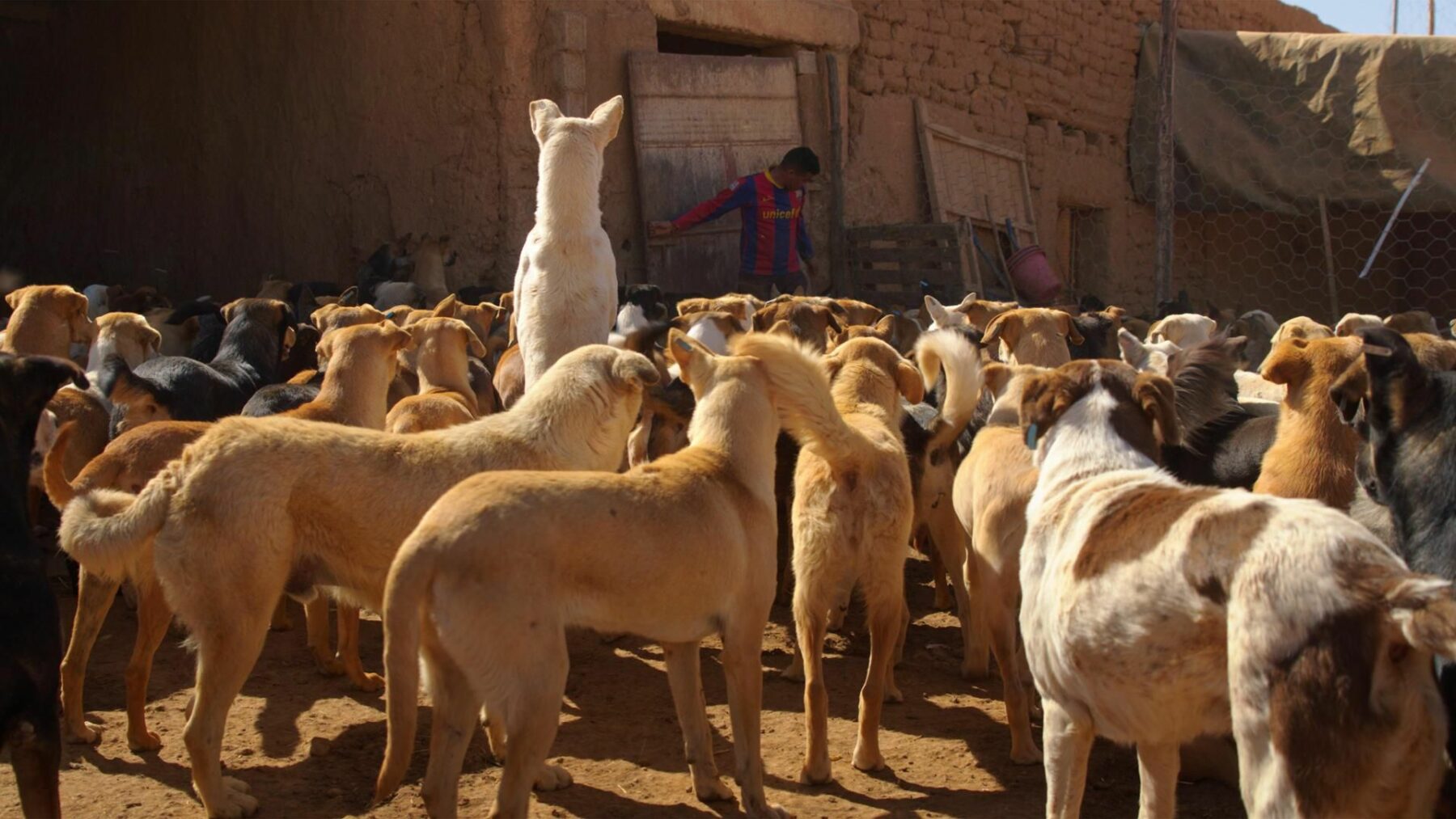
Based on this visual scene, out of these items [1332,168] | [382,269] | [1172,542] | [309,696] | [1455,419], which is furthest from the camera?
[1332,168]

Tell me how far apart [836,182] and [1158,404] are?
10.3 meters

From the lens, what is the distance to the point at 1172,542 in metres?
3.16

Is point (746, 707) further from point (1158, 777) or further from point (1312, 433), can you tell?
point (1312, 433)

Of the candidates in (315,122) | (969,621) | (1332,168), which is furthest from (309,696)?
(1332,168)

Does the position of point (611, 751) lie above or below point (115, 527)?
below

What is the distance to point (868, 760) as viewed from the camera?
15.5 ft

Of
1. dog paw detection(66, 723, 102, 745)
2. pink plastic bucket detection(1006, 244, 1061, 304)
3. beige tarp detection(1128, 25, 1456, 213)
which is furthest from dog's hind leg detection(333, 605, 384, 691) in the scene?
beige tarp detection(1128, 25, 1456, 213)

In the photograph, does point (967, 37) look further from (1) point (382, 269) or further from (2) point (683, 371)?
(2) point (683, 371)

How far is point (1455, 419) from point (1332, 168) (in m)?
14.4

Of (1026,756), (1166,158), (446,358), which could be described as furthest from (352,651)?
(1166,158)

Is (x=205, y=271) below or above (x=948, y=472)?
above

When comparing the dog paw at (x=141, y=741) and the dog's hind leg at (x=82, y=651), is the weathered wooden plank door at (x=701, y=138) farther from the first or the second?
the dog paw at (x=141, y=741)

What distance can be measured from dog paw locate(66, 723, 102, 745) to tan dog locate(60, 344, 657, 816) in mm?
827

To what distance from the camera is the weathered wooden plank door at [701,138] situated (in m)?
12.6
